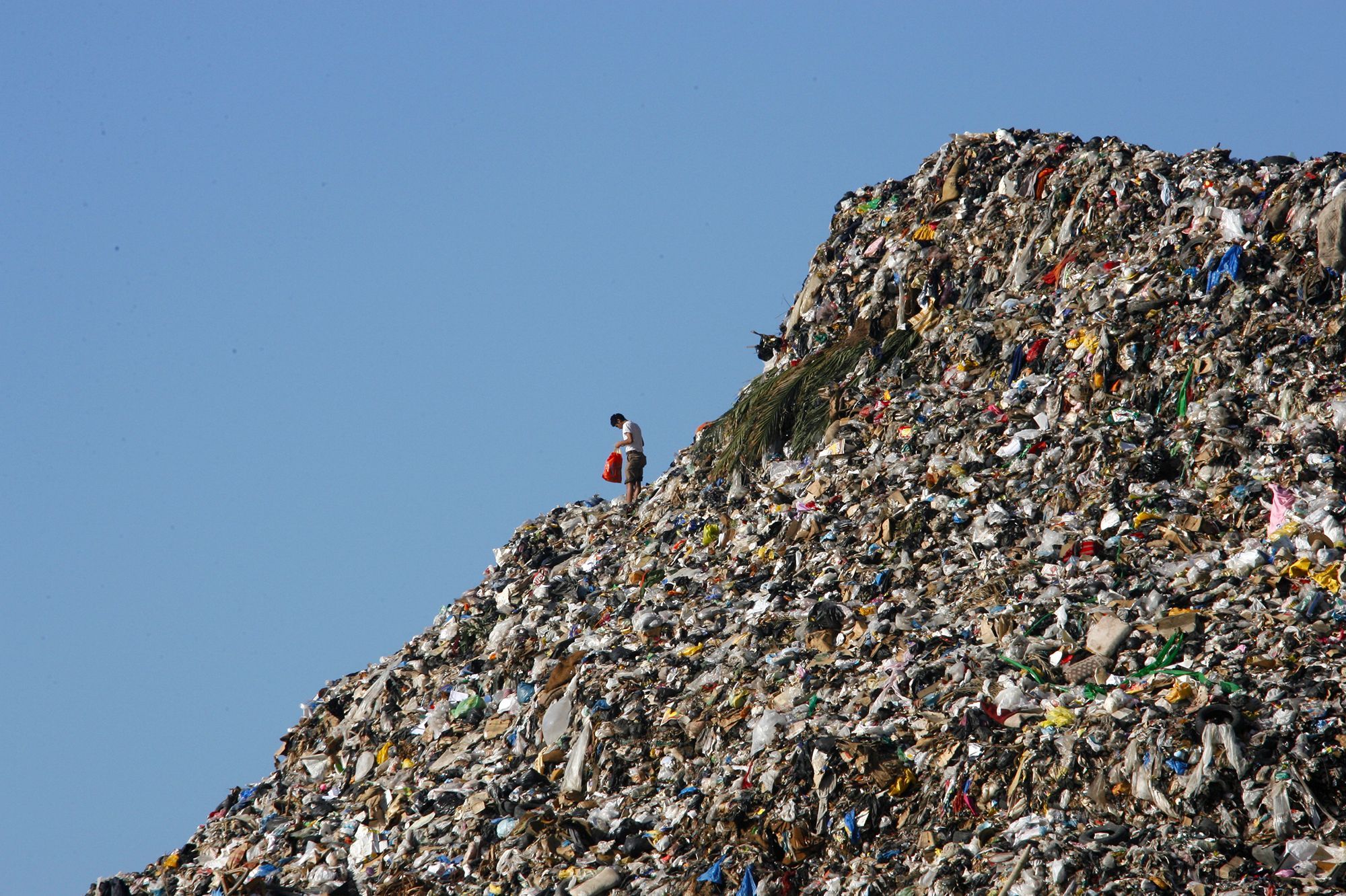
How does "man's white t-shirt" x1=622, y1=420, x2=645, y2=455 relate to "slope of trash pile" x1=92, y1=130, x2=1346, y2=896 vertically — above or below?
above

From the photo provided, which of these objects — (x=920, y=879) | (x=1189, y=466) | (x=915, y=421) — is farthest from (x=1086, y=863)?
(x=915, y=421)

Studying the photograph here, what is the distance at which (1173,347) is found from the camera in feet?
37.5

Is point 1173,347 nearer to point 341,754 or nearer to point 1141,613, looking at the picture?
point 1141,613

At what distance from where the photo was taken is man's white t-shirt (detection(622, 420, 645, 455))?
49.8ft

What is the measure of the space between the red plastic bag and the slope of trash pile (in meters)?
0.50

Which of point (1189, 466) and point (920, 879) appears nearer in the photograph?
point (920, 879)

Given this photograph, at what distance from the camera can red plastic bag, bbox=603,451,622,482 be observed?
15.4 meters

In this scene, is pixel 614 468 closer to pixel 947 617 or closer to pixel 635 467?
pixel 635 467

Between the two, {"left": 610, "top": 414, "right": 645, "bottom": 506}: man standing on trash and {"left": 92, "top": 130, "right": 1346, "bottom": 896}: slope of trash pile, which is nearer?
{"left": 92, "top": 130, "right": 1346, "bottom": 896}: slope of trash pile

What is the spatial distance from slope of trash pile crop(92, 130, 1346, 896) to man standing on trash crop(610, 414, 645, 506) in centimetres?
28

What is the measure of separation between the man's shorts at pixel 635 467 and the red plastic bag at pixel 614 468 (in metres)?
0.14

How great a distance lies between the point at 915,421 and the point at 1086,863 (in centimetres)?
590

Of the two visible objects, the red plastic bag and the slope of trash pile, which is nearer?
the slope of trash pile

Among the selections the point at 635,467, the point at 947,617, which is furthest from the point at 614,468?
the point at 947,617
